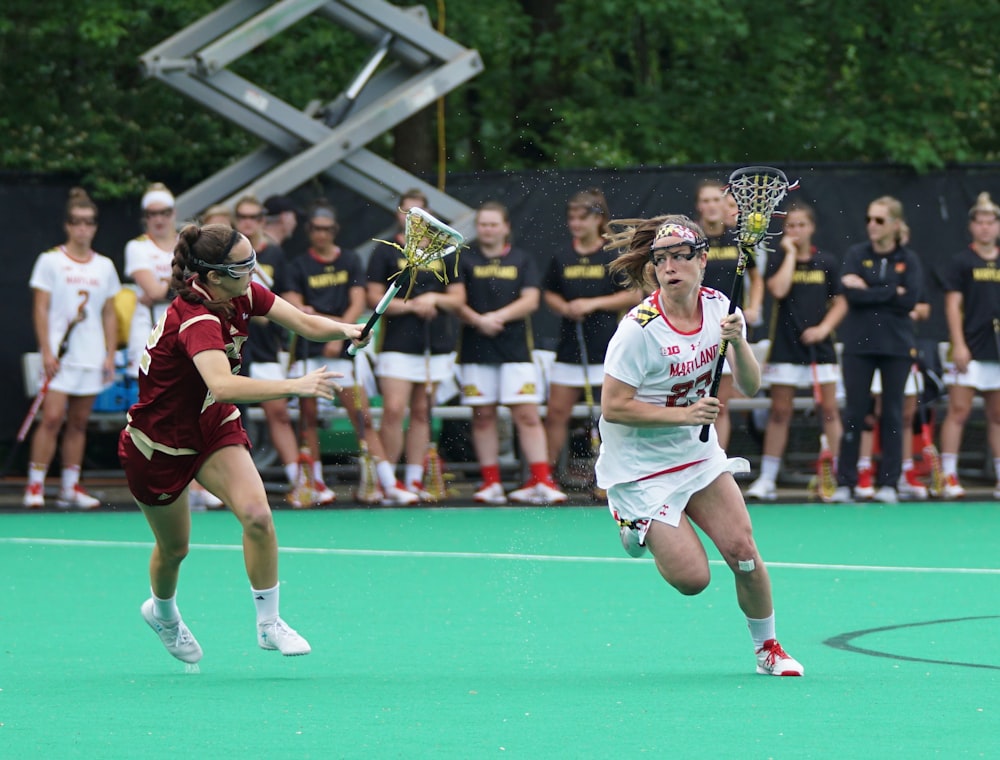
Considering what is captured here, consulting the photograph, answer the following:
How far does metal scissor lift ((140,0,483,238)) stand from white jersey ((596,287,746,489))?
25.8ft

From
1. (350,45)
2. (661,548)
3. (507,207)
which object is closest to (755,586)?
(661,548)

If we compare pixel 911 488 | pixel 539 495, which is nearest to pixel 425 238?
pixel 539 495

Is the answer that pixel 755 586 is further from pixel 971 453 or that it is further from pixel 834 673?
pixel 971 453

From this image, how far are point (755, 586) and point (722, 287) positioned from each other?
631 cm

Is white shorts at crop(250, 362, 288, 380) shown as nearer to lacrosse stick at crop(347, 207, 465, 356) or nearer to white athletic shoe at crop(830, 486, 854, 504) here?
white athletic shoe at crop(830, 486, 854, 504)

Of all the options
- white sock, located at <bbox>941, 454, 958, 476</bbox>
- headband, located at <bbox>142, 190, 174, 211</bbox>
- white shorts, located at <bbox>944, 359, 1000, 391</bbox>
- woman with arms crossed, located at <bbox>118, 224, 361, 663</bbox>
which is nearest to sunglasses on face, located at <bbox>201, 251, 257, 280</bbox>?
woman with arms crossed, located at <bbox>118, 224, 361, 663</bbox>

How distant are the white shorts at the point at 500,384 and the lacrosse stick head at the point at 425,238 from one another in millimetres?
6315

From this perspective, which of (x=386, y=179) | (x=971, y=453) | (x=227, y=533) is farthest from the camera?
(x=971, y=453)

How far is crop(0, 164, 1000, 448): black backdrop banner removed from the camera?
15.4 metres

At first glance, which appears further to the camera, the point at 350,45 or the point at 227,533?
the point at 350,45

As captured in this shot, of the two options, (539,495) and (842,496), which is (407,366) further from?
(842,496)

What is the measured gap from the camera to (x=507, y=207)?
52.3 feet

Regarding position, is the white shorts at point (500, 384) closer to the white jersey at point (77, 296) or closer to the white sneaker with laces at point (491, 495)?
the white sneaker with laces at point (491, 495)

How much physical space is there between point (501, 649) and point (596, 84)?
1364 centimetres
